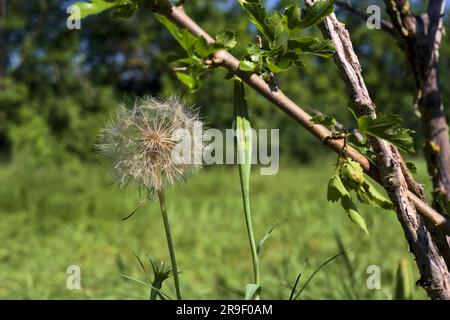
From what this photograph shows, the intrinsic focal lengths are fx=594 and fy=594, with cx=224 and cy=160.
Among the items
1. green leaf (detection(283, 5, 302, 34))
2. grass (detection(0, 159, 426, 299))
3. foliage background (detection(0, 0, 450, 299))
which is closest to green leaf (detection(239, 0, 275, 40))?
green leaf (detection(283, 5, 302, 34))

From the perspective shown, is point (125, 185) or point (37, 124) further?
point (37, 124)

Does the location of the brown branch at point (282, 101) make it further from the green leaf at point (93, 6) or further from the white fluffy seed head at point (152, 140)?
the white fluffy seed head at point (152, 140)

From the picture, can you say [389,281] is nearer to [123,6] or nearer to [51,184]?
[123,6]

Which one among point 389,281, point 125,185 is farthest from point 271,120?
point 125,185

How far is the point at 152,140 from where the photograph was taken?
3.14 feet

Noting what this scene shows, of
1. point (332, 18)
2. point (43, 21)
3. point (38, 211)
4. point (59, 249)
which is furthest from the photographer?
point (43, 21)

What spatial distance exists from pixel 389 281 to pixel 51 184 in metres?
3.39

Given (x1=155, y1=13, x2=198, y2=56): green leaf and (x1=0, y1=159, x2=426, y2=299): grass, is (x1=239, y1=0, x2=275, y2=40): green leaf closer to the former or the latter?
(x1=155, y1=13, x2=198, y2=56): green leaf

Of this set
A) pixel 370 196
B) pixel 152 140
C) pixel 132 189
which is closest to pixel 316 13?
pixel 370 196

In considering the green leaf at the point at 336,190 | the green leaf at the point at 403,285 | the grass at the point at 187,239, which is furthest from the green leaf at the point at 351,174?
the grass at the point at 187,239

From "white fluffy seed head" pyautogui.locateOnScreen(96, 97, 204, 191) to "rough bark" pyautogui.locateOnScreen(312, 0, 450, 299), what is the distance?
25 centimetres

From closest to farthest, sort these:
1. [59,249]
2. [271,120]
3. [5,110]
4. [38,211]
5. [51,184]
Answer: [59,249], [38,211], [51,184], [271,120], [5,110]

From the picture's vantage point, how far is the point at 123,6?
2.37ft

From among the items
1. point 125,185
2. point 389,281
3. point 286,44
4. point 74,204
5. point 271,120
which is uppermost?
point 271,120
